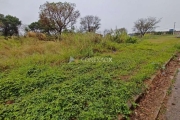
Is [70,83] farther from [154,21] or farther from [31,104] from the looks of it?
[154,21]

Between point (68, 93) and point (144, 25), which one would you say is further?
point (144, 25)

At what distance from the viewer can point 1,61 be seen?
12.8 feet

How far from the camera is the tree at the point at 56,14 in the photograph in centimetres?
2338

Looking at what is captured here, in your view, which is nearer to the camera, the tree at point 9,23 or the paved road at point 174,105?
the paved road at point 174,105

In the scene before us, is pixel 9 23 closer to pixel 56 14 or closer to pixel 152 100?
pixel 56 14

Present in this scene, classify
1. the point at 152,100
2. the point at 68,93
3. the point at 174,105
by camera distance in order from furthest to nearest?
the point at 152,100 < the point at 174,105 < the point at 68,93

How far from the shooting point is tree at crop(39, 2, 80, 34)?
2338cm

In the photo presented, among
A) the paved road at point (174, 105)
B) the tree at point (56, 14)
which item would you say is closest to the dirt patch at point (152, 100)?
the paved road at point (174, 105)

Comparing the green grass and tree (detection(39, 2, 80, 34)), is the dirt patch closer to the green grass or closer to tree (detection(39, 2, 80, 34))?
the green grass

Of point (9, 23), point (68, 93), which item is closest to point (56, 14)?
point (9, 23)

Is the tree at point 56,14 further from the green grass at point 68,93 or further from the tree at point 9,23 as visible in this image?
the green grass at point 68,93

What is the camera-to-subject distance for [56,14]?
77.9ft

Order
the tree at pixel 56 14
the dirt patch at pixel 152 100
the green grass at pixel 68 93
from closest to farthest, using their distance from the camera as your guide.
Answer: the green grass at pixel 68 93 → the dirt patch at pixel 152 100 → the tree at pixel 56 14

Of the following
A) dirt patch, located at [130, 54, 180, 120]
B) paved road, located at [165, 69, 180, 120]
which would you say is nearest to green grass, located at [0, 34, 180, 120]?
dirt patch, located at [130, 54, 180, 120]
